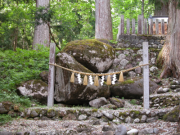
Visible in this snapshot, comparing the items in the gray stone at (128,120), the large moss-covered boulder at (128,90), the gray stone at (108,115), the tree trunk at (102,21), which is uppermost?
the tree trunk at (102,21)

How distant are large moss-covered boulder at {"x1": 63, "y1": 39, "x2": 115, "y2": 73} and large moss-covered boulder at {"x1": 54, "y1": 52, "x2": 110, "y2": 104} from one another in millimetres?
458

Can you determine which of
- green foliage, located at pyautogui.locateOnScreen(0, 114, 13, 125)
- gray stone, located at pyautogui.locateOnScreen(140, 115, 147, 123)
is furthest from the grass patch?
gray stone, located at pyautogui.locateOnScreen(140, 115, 147, 123)

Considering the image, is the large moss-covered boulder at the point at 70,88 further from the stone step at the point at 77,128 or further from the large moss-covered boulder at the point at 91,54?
the stone step at the point at 77,128

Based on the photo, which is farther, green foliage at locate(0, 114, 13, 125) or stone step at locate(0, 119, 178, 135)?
green foliage at locate(0, 114, 13, 125)

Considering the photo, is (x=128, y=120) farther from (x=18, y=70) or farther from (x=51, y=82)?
(x=18, y=70)

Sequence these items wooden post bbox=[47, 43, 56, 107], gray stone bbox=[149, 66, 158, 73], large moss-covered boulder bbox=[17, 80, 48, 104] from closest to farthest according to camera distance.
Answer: wooden post bbox=[47, 43, 56, 107] → large moss-covered boulder bbox=[17, 80, 48, 104] → gray stone bbox=[149, 66, 158, 73]

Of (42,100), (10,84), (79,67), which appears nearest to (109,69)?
(79,67)

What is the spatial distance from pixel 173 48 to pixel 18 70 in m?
6.66

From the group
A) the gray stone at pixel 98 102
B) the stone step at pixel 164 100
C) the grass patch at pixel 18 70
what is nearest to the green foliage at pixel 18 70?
the grass patch at pixel 18 70

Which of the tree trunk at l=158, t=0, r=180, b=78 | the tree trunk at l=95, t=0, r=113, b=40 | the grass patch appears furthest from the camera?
the tree trunk at l=95, t=0, r=113, b=40

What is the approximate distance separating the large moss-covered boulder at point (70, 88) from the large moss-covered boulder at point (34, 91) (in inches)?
17.6

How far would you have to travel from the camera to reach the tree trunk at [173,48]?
764cm

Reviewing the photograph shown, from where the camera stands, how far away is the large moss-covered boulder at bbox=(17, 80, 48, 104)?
6.38m

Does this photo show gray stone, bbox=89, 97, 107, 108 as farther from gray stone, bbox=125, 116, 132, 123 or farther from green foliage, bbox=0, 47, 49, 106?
green foliage, bbox=0, 47, 49, 106
